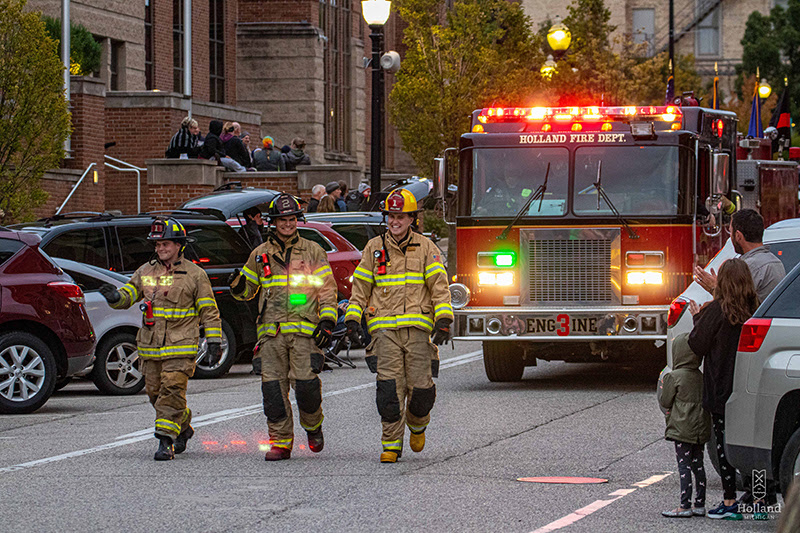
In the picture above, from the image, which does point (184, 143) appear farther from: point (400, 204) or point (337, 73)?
point (400, 204)

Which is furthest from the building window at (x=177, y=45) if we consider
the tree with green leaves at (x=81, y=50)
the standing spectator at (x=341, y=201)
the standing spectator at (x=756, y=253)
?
the standing spectator at (x=756, y=253)

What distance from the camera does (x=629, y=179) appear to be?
45.7 feet

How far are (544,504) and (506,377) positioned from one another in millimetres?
6778

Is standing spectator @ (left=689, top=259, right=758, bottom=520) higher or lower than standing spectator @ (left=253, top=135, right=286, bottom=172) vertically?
lower

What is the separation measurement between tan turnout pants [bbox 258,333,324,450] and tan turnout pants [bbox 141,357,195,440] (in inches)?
23.6

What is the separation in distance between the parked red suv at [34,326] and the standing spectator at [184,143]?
13429 millimetres

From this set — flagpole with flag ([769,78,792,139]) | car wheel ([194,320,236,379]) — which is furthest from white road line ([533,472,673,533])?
flagpole with flag ([769,78,792,139])

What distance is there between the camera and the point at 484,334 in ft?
45.6

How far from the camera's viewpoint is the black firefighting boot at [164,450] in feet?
31.9

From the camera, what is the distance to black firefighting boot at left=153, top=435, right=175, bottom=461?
9.73 meters

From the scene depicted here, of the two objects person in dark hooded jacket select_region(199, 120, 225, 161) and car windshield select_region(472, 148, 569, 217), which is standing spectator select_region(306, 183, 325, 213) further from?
car windshield select_region(472, 148, 569, 217)

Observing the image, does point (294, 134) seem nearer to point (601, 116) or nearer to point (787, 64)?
point (601, 116)

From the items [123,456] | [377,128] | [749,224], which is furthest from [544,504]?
[377,128]

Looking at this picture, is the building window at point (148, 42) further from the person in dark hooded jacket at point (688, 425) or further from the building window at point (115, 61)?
the person in dark hooded jacket at point (688, 425)
